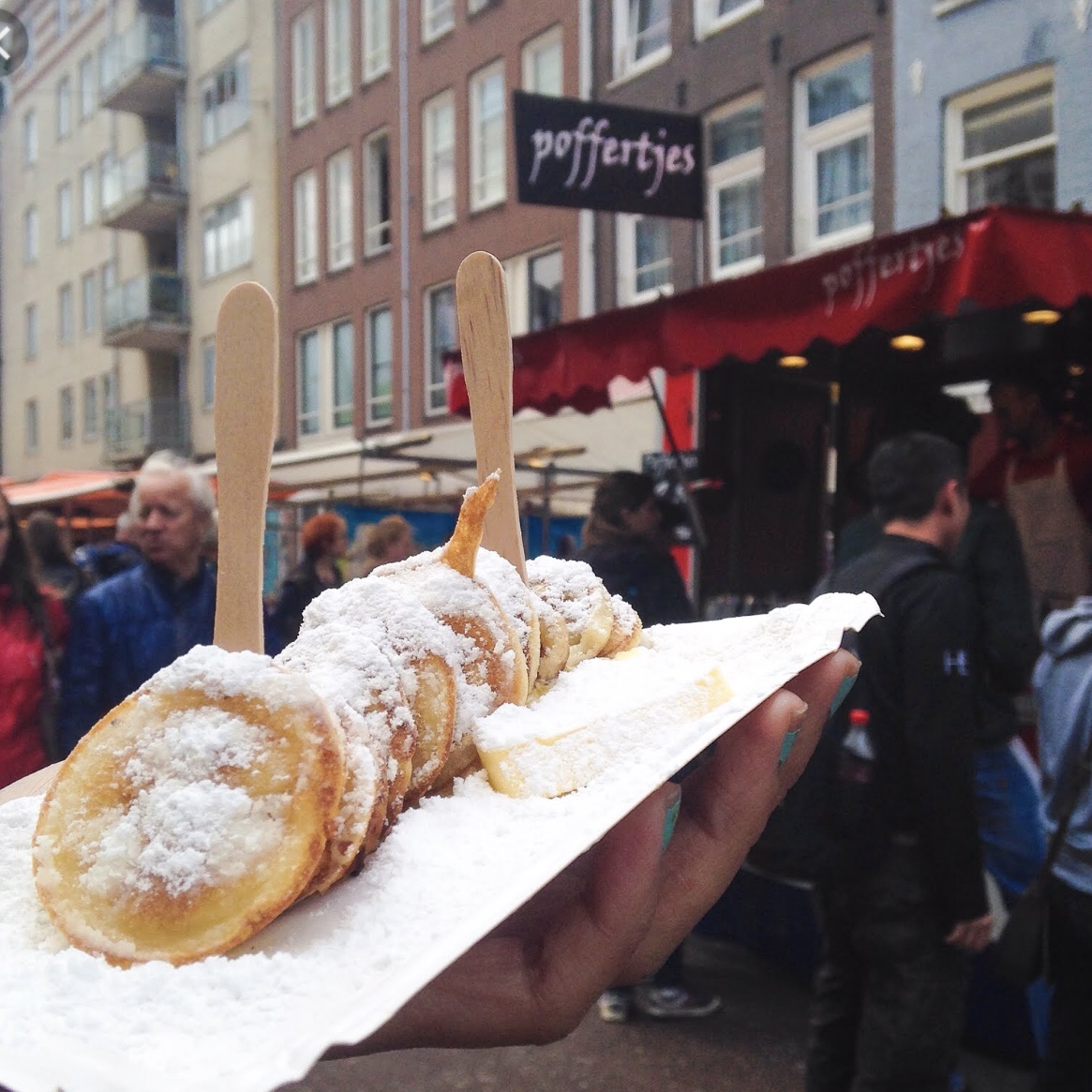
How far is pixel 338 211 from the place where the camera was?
18.8 m

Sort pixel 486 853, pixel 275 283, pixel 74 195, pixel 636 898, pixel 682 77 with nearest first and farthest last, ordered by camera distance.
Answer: pixel 486 853 → pixel 636 898 → pixel 682 77 → pixel 275 283 → pixel 74 195

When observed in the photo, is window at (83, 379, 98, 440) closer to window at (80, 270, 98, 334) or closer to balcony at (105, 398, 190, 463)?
window at (80, 270, 98, 334)

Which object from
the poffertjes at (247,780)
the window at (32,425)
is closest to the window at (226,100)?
the window at (32,425)

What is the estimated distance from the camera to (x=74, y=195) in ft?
90.2

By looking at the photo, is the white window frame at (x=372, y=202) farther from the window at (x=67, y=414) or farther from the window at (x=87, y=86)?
the window at (x=67, y=414)

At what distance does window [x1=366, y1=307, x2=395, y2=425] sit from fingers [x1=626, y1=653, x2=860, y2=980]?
16.7 meters

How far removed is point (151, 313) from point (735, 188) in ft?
51.9

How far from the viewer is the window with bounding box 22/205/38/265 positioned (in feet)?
96.7

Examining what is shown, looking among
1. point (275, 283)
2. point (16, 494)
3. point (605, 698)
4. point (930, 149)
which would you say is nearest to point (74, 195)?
point (275, 283)

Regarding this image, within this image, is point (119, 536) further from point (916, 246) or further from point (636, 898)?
point (636, 898)

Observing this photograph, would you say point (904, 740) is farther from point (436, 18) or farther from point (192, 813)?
point (436, 18)

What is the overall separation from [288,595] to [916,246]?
3.50 m

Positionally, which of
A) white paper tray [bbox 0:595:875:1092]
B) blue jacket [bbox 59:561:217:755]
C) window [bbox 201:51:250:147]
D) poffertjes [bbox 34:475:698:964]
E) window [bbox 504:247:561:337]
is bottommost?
blue jacket [bbox 59:561:217:755]

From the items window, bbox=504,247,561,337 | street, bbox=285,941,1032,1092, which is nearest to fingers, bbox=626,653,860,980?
street, bbox=285,941,1032,1092
